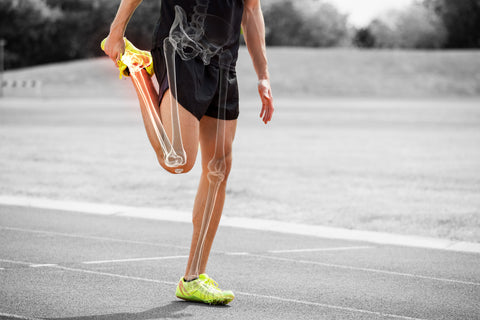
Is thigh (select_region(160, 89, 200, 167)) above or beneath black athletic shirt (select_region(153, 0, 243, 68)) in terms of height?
beneath

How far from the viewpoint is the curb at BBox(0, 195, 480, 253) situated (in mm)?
6781

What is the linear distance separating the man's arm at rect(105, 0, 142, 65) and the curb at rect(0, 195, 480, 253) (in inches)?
141

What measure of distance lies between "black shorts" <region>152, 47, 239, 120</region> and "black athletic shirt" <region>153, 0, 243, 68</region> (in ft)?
0.26

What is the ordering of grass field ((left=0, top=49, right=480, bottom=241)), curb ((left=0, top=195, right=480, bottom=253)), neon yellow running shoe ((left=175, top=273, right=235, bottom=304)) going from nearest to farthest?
neon yellow running shoe ((left=175, top=273, right=235, bottom=304)) < curb ((left=0, top=195, right=480, bottom=253)) < grass field ((left=0, top=49, right=480, bottom=241))

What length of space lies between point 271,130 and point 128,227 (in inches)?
637

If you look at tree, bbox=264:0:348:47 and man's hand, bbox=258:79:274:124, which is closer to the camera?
man's hand, bbox=258:79:274:124

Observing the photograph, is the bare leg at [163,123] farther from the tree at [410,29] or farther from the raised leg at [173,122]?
the tree at [410,29]

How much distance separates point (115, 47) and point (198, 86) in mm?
556

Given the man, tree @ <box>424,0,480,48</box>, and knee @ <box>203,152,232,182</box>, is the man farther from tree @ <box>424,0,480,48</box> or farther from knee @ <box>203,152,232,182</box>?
tree @ <box>424,0,480,48</box>

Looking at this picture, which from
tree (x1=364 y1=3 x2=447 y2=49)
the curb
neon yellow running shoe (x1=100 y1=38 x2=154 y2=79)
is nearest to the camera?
neon yellow running shoe (x1=100 y1=38 x2=154 y2=79)

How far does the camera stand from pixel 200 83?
13.0 feet

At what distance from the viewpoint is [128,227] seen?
7.22 meters

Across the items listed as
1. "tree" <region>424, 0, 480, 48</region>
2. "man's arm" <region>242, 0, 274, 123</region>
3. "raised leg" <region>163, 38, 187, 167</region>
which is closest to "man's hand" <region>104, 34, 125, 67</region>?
"raised leg" <region>163, 38, 187, 167</region>

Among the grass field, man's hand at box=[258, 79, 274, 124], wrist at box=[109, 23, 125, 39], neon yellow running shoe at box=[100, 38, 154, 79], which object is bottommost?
the grass field
